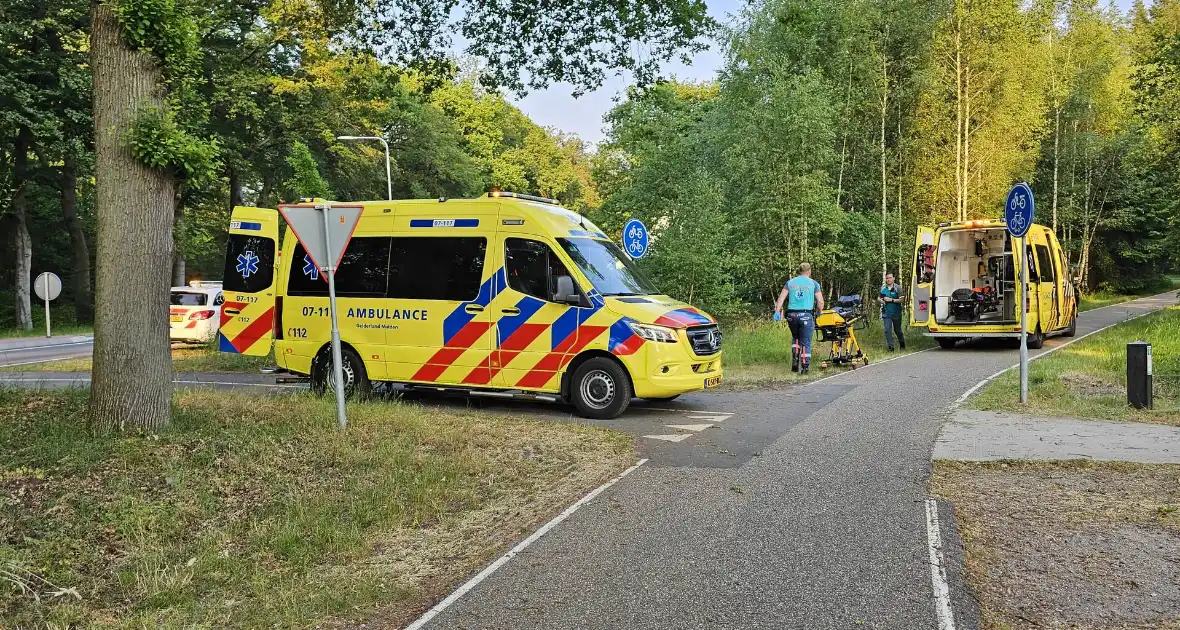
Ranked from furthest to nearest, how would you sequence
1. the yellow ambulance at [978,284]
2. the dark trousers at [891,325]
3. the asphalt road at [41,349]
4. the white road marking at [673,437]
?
the asphalt road at [41,349]
the dark trousers at [891,325]
the yellow ambulance at [978,284]
the white road marking at [673,437]

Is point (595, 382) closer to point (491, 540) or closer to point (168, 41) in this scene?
point (491, 540)

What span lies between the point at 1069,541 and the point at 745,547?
2066 millimetres

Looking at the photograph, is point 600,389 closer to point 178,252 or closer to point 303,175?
point 303,175

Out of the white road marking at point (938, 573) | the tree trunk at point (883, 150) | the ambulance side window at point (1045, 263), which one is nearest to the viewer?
the white road marking at point (938, 573)

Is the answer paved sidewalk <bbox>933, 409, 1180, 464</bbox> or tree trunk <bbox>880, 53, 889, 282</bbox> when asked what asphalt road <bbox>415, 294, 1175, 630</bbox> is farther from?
tree trunk <bbox>880, 53, 889, 282</bbox>

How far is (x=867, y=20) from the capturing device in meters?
28.2

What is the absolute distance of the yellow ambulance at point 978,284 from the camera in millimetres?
17906

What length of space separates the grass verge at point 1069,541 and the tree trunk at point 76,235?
3199 centimetres

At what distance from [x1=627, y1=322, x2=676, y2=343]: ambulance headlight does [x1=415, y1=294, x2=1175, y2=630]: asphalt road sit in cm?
142

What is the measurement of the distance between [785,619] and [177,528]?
3846mm

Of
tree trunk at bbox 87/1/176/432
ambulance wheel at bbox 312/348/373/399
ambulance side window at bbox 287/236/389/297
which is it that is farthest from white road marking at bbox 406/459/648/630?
ambulance side window at bbox 287/236/389/297

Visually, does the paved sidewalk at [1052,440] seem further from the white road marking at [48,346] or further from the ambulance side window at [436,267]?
the white road marking at [48,346]

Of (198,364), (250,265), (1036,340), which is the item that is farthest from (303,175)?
(1036,340)

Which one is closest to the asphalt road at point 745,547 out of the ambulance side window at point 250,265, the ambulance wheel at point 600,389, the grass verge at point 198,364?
the ambulance wheel at point 600,389
